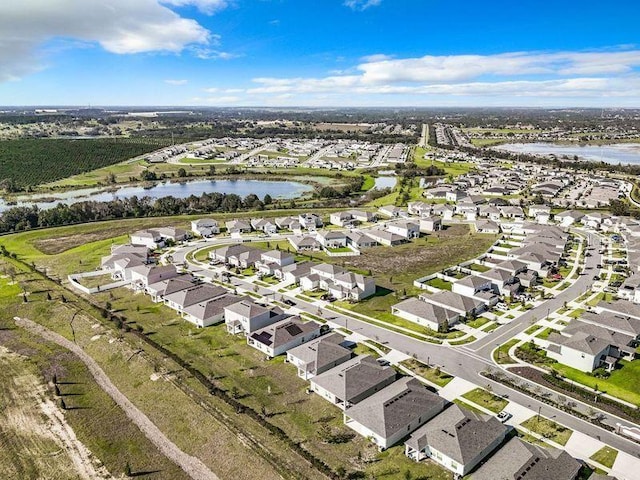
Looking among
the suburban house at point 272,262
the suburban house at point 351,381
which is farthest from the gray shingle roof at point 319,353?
the suburban house at point 272,262

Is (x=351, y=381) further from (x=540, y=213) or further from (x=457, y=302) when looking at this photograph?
(x=540, y=213)

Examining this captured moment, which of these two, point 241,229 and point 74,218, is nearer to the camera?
point 241,229

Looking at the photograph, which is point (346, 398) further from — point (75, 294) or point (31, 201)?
point (31, 201)

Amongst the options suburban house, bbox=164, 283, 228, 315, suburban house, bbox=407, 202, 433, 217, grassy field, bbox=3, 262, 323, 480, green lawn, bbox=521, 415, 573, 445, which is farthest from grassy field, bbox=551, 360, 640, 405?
suburban house, bbox=407, 202, 433, 217

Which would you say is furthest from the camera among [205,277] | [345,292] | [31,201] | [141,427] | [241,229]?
[31,201]

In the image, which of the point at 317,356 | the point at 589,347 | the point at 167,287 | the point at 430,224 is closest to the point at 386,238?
the point at 430,224

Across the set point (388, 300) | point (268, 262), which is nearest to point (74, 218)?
point (268, 262)

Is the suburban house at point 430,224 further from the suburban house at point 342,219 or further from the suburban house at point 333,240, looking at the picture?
the suburban house at point 333,240
